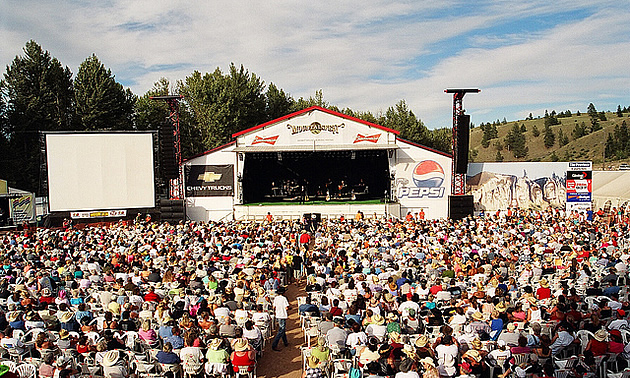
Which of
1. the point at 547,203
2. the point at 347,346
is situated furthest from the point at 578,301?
the point at 547,203

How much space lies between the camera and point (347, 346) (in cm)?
744

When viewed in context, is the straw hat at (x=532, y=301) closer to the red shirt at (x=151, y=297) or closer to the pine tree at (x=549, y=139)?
the red shirt at (x=151, y=297)

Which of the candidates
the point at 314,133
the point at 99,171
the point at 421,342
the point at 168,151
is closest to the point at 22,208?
the point at 99,171

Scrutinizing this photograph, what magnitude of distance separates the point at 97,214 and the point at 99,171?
2.31 metres

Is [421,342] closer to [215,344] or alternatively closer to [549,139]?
[215,344]

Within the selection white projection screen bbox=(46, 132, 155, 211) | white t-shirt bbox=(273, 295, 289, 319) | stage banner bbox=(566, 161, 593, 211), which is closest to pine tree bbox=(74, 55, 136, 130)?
white projection screen bbox=(46, 132, 155, 211)

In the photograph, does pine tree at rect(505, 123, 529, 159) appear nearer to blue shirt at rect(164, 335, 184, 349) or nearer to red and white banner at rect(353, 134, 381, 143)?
red and white banner at rect(353, 134, 381, 143)

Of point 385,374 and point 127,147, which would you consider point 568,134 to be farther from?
point 385,374

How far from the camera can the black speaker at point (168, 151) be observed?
2758 cm

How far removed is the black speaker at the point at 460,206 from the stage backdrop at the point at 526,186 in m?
3.07

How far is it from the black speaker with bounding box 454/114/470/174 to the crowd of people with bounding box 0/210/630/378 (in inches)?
439

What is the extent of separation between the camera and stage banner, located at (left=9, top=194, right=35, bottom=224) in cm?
2812

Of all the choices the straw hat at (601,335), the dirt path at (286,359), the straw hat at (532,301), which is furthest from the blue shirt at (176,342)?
the straw hat at (532,301)

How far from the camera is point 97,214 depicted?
2680 centimetres
